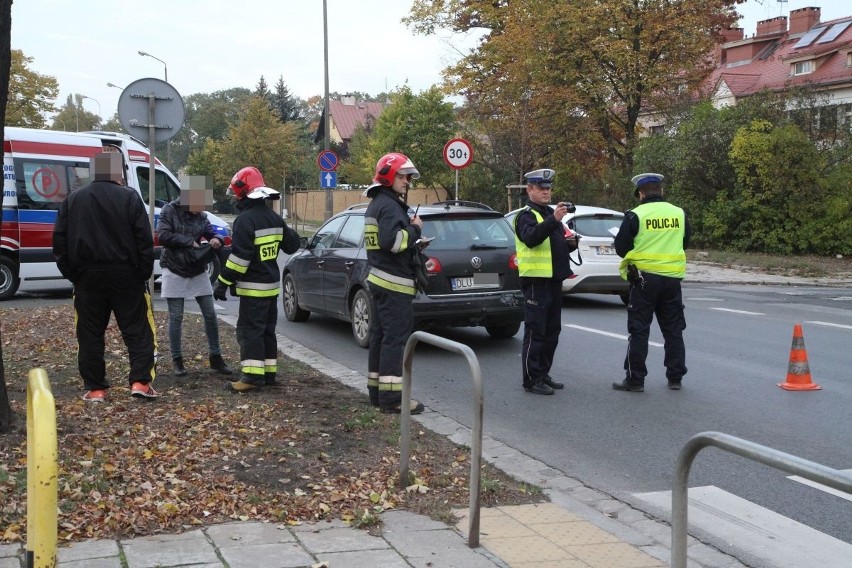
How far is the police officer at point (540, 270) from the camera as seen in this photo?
7.89m

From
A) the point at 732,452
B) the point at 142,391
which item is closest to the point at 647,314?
the point at 142,391

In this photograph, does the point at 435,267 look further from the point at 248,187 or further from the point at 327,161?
the point at 327,161

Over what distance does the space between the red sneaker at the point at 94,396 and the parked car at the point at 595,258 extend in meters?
8.34

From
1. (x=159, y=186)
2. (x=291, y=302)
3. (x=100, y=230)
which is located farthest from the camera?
(x=159, y=186)

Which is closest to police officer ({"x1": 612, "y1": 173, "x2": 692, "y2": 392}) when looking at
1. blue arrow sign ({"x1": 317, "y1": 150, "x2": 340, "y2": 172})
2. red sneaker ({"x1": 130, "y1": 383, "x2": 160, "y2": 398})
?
red sneaker ({"x1": 130, "y1": 383, "x2": 160, "y2": 398})

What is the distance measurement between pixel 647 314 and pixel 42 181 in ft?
38.0

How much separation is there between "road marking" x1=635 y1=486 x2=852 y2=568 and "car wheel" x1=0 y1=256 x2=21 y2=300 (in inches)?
515

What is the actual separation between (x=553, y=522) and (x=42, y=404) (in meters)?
2.78

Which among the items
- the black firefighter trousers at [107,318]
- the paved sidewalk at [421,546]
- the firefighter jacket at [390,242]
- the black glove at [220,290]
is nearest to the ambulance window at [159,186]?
the black glove at [220,290]

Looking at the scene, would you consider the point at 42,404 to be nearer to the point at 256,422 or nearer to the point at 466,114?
the point at 256,422

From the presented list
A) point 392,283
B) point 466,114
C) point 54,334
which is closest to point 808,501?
point 392,283

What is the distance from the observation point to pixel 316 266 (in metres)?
11.6

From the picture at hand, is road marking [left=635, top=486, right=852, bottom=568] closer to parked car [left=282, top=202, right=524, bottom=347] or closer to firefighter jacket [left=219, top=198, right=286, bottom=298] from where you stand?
firefighter jacket [left=219, top=198, right=286, bottom=298]

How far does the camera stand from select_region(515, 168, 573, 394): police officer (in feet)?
25.9
